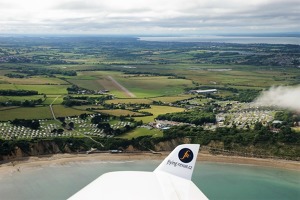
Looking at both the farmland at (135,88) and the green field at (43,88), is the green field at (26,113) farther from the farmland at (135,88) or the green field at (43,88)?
the green field at (43,88)

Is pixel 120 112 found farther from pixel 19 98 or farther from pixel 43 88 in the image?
pixel 43 88

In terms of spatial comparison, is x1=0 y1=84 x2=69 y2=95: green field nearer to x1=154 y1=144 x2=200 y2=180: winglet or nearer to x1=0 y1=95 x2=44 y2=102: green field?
x1=0 y1=95 x2=44 y2=102: green field

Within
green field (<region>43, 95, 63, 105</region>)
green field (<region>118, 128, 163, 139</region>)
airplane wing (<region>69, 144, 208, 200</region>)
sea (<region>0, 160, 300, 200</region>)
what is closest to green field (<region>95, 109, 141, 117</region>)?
green field (<region>118, 128, 163, 139</region>)

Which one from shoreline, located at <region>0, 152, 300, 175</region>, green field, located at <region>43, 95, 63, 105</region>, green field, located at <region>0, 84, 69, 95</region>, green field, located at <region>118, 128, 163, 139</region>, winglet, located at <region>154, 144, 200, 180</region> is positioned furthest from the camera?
green field, located at <region>0, 84, 69, 95</region>

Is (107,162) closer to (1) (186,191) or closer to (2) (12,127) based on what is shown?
(2) (12,127)

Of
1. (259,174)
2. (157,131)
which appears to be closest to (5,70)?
(157,131)

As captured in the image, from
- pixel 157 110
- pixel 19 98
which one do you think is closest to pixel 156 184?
pixel 157 110
